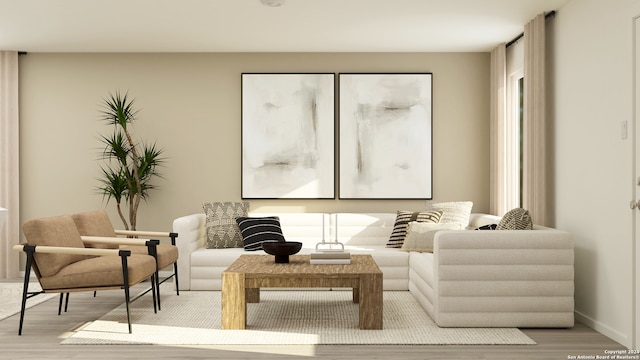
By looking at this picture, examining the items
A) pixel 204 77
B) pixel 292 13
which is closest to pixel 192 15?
pixel 292 13

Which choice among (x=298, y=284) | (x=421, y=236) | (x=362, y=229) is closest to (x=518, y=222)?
(x=421, y=236)

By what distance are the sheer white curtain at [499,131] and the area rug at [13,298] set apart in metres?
4.69

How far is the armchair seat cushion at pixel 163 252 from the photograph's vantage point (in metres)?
5.34

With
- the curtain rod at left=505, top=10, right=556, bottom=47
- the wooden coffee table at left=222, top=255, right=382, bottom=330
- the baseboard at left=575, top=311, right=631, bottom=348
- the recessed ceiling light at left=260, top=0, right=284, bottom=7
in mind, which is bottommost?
the baseboard at left=575, top=311, right=631, bottom=348

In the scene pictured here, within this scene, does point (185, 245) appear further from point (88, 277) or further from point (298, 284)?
point (298, 284)

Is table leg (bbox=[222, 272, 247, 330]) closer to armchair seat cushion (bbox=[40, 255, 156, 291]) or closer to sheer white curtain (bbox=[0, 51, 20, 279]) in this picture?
armchair seat cushion (bbox=[40, 255, 156, 291])

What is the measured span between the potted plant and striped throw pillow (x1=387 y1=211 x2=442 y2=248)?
2.76 metres

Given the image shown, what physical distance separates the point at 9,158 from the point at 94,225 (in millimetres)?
2375

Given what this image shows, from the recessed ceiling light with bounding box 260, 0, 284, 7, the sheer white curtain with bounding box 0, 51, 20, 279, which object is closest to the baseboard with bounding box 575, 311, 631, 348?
the recessed ceiling light with bounding box 260, 0, 284, 7

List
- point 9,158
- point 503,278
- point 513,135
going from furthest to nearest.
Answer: point 9,158, point 513,135, point 503,278

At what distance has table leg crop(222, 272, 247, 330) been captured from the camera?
14.7ft

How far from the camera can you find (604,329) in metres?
4.51

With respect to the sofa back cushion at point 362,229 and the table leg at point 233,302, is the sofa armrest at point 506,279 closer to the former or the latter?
the table leg at point 233,302

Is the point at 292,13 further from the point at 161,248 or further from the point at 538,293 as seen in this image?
the point at 538,293
